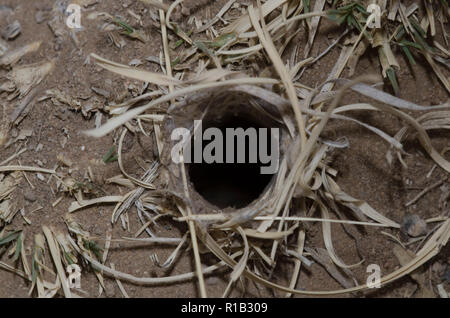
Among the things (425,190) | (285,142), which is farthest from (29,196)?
(425,190)

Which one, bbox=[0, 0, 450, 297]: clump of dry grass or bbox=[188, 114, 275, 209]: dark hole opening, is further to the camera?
bbox=[188, 114, 275, 209]: dark hole opening

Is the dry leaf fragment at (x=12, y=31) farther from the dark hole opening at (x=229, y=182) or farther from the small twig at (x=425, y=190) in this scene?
the small twig at (x=425, y=190)

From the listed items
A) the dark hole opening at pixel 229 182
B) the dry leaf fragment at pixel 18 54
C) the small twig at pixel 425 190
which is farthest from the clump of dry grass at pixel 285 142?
the dark hole opening at pixel 229 182

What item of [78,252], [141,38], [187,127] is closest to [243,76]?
[187,127]

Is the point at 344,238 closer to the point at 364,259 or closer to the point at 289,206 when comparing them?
the point at 364,259

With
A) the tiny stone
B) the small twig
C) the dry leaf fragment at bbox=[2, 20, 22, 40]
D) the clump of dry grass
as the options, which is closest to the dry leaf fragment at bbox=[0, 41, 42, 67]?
the dry leaf fragment at bbox=[2, 20, 22, 40]

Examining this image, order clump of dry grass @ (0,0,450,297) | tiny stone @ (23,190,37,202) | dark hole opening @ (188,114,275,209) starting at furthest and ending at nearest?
dark hole opening @ (188,114,275,209)
tiny stone @ (23,190,37,202)
clump of dry grass @ (0,0,450,297)

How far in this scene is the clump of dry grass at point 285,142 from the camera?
1489 millimetres

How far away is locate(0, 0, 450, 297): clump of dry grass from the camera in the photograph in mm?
1489

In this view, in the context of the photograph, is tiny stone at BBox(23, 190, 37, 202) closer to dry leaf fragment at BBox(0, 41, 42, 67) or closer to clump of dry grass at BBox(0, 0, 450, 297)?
clump of dry grass at BBox(0, 0, 450, 297)

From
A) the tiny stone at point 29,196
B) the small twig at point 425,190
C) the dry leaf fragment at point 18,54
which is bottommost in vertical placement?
the small twig at point 425,190

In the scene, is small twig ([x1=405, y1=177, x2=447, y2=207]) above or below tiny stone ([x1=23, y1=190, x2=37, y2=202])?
below

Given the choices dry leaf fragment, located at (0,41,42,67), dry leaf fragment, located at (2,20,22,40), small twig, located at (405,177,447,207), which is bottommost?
small twig, located at (405,177,447,207)

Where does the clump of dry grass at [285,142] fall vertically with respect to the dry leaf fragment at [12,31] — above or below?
below
